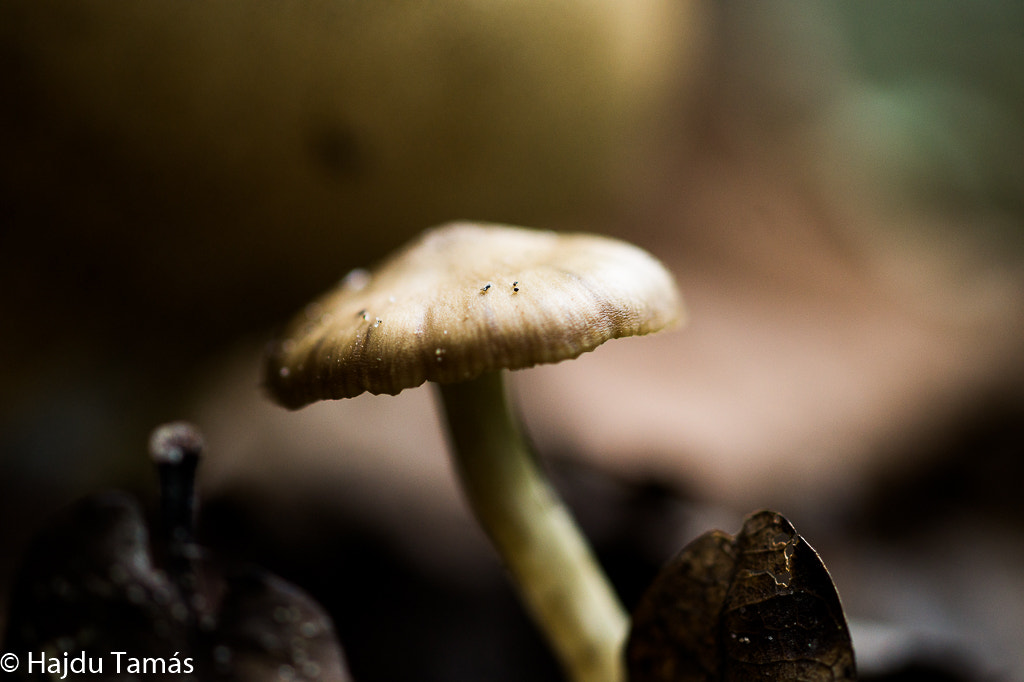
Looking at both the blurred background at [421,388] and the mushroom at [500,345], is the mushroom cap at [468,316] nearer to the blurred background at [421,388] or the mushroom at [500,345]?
the mushroom at [500,345]

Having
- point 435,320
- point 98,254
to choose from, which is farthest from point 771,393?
point 98,254

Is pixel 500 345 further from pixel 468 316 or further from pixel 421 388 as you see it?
pixel 421 388

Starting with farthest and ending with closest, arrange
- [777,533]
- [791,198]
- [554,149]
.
→ 1. [791,198]
2. [554,149]
3. [777,533]

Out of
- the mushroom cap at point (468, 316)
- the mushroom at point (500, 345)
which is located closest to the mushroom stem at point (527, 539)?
the mushroom at point (500, 345)

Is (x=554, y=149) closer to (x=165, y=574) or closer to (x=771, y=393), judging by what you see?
(x=771, y=393)

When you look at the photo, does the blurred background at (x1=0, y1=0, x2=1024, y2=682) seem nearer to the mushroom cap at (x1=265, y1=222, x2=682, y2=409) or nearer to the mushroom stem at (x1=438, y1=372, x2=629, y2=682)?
the mushroom stem at (x1=438, y1=372, x2=629, y2=682)

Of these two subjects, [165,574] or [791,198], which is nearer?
[165,574]

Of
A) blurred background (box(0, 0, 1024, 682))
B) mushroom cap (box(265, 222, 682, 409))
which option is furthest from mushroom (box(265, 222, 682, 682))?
blurred background (box(0, 0, 1024, 682))

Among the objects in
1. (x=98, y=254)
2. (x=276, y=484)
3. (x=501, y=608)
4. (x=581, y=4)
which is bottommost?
(x=501, y=608)

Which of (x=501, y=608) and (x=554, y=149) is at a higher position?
(x=554, y=149)
